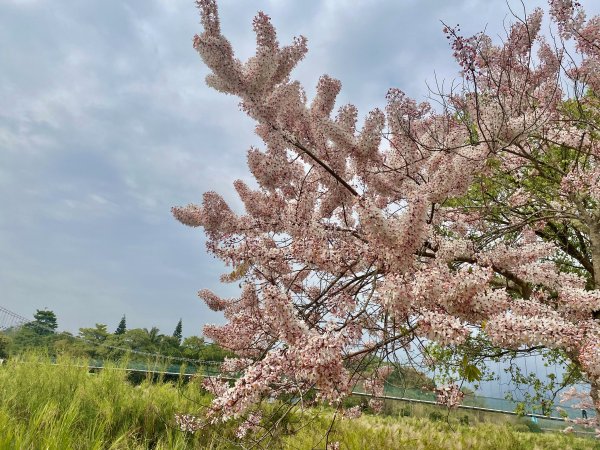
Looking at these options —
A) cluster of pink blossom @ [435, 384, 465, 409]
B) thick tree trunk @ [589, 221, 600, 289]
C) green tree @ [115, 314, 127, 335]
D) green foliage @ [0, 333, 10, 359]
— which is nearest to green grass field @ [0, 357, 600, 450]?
cluster of pink blossom @ [435, 384, 465, 409]

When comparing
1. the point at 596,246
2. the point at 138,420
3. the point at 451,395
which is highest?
the point at 596,246

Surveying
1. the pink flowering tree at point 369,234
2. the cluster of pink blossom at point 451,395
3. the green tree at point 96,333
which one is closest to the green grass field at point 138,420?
the cluster of pink blossom at point 451,395

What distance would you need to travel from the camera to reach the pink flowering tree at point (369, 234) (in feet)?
8.07

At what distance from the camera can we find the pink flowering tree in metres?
2.46

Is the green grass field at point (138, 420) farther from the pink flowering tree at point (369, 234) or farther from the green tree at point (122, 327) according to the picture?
the green tree at point (122, 327)

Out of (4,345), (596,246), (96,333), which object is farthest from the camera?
(96,333)

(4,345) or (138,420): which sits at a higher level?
(4,345)

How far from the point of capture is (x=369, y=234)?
9.27 ft

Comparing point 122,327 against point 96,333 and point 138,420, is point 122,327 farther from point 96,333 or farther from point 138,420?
point 138,420

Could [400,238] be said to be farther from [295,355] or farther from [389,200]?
[389,200]

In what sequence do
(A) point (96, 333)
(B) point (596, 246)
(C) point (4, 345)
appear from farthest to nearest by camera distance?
1. (A) point (96, 333)
2. (C) point (4, 345)
3. (B) point (596, 246)

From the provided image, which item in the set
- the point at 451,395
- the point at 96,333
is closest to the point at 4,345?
the point at 96,333

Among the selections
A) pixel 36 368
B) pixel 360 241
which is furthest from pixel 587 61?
pixel 36 368

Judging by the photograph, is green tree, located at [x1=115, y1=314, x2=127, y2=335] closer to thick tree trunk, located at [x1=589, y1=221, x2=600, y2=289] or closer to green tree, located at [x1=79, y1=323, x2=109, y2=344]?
green tree, located at [x1=79, y1=323, x2=109, y2=344]
